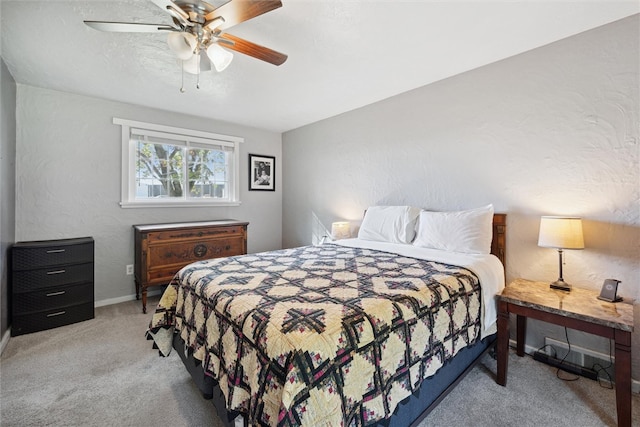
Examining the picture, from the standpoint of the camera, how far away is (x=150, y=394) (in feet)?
5.77

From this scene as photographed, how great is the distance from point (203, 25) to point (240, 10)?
0.92 ft

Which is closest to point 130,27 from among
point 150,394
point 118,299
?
point 150,394

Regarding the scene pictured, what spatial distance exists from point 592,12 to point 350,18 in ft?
5.20

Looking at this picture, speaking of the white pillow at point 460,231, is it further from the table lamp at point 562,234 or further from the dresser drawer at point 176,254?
the dresser drawer at point 176,254

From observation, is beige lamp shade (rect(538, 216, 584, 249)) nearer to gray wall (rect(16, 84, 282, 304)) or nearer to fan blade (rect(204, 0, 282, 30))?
fan blade (rect(204, 0, 282, 30))

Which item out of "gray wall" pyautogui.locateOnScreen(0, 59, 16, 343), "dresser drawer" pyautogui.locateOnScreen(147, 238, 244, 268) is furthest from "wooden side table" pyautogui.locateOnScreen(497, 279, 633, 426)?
"gray wall" pyautogui.locateOnScreen(0, 59, 16, 343)

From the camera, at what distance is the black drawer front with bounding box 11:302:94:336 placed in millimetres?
2482

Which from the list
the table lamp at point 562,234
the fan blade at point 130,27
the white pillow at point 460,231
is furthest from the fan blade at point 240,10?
the table lamp at point 562,234

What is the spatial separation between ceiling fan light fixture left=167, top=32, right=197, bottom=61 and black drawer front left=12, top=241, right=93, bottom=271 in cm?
230

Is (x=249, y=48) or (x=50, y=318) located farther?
(x=50, y=318)

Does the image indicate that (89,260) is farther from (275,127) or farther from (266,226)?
(275,127)

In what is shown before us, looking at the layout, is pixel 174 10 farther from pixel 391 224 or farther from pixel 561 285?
pixel 561 285

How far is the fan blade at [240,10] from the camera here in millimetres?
1352

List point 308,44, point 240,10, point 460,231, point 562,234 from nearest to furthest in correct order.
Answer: point 240,10, point 562,234, point 308,44, point 460,231
